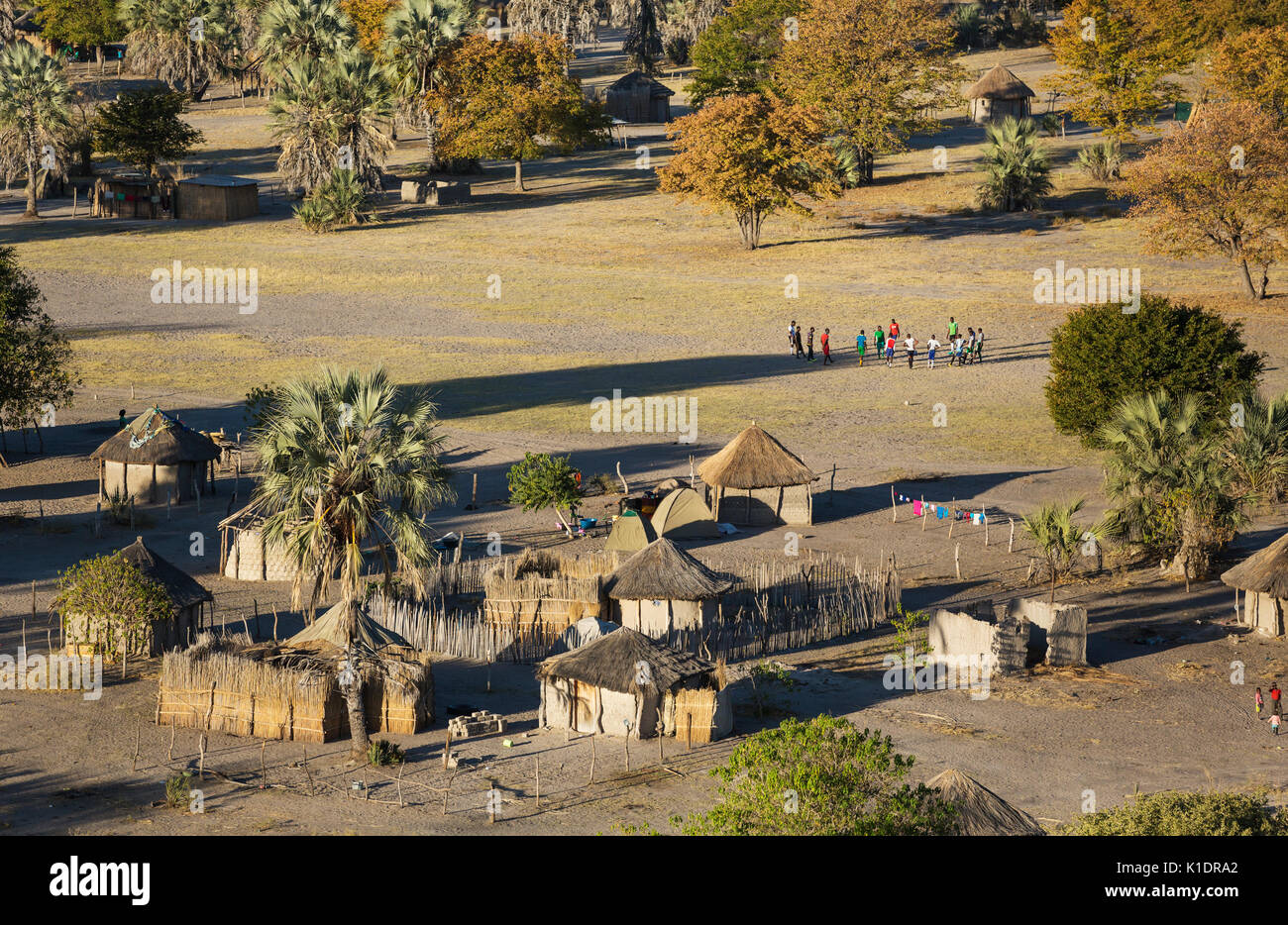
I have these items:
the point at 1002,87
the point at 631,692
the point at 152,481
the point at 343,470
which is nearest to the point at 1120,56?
the point at 1002,87

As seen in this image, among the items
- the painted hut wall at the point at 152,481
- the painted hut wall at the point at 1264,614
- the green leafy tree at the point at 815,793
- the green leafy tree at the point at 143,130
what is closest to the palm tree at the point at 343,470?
the green leafy tree at the point at 815,793

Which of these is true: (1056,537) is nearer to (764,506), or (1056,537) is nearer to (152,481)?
(764,506)

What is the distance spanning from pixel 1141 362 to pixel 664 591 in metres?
17.6

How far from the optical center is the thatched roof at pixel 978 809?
1748cm

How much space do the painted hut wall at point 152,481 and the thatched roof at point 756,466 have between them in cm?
1182

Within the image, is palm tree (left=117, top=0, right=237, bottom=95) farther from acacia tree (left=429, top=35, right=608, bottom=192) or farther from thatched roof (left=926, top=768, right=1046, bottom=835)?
thatched roof (left=926, top=768, right=1046, bottom=835)

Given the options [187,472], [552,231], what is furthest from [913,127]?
[187,472]

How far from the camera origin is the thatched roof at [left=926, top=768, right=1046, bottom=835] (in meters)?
17.5

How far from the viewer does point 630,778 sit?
71.8 feet

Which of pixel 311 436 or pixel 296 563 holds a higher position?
pixel 311 436

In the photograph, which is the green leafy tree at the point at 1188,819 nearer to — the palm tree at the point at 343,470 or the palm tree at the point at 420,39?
the palm tree at the point at 343,470

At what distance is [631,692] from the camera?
76.6 feet

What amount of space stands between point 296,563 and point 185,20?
78853 mm

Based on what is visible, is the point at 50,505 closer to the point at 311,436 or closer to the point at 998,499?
the point at 311,436
